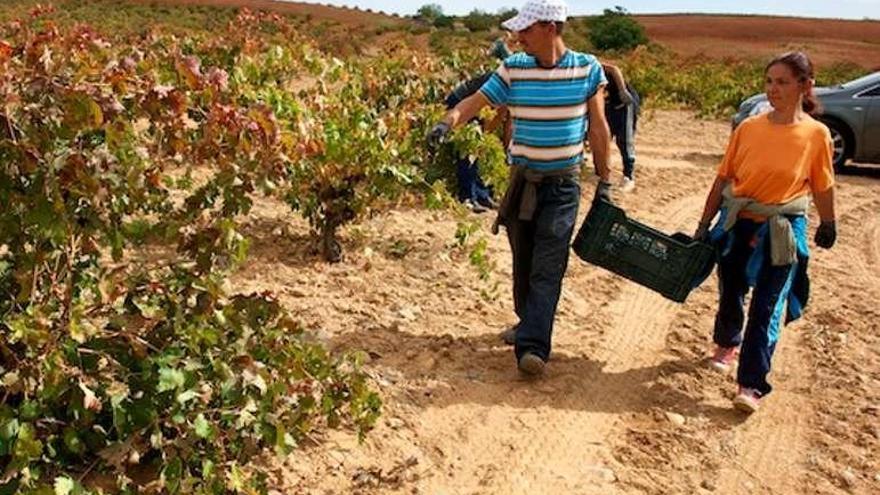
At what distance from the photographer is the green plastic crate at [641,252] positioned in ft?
14.7

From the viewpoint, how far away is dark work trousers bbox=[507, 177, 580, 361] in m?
4.36

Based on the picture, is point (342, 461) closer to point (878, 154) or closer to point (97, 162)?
point (97, 162)

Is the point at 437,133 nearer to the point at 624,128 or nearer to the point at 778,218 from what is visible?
the point at 778,218

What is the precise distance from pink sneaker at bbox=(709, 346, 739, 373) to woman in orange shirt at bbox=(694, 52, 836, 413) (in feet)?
1.35

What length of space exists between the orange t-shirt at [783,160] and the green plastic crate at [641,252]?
35 centimetres

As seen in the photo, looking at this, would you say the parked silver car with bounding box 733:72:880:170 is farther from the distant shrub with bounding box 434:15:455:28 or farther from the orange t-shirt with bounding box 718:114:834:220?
the distant shrub with bounding box 434:15:455:28

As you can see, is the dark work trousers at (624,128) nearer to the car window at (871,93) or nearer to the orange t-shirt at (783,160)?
the car window at (871,93)

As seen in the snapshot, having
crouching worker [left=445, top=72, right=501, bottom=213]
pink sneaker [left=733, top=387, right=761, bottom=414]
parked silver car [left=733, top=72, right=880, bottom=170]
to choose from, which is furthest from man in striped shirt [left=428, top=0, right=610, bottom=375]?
parked silver car [left=733, top=72, right=880, bottom=170]

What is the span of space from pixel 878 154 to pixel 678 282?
7996 millimetres

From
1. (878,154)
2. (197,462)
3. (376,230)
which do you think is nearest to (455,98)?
(376,230)

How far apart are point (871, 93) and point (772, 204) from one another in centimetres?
819

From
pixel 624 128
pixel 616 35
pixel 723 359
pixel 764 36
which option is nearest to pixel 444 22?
pixel 616 35

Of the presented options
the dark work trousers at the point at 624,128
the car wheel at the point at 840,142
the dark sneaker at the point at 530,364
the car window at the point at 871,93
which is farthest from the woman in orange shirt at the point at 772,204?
the car window at the point at 871,93

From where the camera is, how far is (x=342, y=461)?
360 cm
